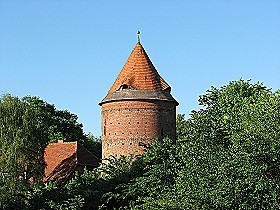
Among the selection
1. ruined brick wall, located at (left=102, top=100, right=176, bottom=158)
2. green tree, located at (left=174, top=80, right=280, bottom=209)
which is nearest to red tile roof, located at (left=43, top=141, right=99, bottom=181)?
ruined brick wall, located at (left=102, top=100, right=176, bottom=158)

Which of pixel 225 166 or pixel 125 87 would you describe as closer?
pixel 225 166

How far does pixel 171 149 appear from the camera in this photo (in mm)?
29328

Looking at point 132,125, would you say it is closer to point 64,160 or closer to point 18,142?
point 18,142

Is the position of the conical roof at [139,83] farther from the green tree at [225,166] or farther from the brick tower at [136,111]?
the green tree at [225,166]

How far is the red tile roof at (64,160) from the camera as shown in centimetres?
4466

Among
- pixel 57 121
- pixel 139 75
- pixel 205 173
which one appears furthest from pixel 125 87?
pixel 57 121

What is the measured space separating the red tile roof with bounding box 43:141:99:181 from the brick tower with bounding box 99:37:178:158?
469 centimetres

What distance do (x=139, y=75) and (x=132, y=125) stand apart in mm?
3603

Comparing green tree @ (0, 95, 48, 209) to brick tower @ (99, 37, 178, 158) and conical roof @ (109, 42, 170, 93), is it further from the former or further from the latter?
conical roof @ (109, 42, 170, 93)

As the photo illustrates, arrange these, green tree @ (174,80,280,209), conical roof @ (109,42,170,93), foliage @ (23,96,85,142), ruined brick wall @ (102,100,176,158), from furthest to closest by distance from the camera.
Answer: foliage @ (23,96,85,142) < conical roof @ (109,42,170,93) < ruined brick wall @ (102,100,176,158) < green tree @ (174,80,280,209)

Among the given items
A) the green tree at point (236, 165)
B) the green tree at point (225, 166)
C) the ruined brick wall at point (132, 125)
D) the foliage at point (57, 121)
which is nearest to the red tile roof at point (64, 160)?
the ruined brick wall at point (132, 125)

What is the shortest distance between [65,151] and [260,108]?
24.6 meters

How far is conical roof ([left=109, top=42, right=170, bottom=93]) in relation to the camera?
40750mm

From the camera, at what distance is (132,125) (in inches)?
1567
